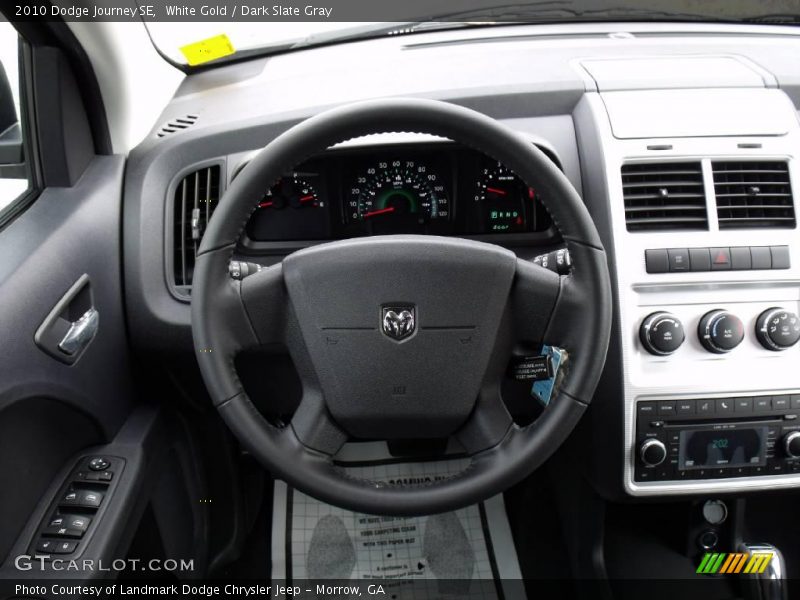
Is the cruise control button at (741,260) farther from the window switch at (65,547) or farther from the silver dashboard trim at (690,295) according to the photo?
the window switch at (65,547)

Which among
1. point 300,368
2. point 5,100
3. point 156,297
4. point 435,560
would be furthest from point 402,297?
point 435,560

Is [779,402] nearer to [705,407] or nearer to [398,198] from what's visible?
[705,407]

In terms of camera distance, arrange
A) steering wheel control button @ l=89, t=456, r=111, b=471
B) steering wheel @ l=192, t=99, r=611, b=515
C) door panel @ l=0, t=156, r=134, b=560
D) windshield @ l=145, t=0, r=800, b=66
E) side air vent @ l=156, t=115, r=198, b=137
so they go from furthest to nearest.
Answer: windshield @ l=145, t=0, r=800, b=66, side air vent @ l=156, t=115, r=198, b=137, steering wheel control button @ l=89, t=456, r=111, b=471, door panel @ l=0, t=156, r=134, b=560, steering wheel @ l=192, t=99, r=611, b=515

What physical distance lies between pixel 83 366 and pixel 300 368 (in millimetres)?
427

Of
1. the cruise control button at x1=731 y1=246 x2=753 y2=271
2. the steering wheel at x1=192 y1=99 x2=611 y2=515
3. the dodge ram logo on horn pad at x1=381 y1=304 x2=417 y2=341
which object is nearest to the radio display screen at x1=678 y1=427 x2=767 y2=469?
the cruise control button at x1=731 y1=246 x2=753 y2=271

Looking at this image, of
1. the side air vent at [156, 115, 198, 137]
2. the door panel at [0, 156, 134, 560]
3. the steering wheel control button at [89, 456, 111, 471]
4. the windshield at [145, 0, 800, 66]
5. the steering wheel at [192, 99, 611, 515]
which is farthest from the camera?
the windshield at [145, 0, 800, 66]

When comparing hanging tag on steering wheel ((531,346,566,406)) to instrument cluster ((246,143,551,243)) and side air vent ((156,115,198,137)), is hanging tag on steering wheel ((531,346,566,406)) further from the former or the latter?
side air vent ((156,115,198,137))

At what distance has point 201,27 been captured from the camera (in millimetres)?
1529

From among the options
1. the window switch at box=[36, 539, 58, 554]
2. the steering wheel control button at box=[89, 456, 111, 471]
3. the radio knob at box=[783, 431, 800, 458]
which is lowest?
the radio knob at box=[783, 431, 800, 458]

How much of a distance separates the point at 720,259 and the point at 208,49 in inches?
46.5

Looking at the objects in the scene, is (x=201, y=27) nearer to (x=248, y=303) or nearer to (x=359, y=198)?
(x=359, y=198)

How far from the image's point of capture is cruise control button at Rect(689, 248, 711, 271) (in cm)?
128

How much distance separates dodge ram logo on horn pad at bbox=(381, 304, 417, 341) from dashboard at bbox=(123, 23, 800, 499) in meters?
→ 0.37

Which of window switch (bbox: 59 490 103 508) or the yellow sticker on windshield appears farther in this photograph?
the yellow sticker on windshield
